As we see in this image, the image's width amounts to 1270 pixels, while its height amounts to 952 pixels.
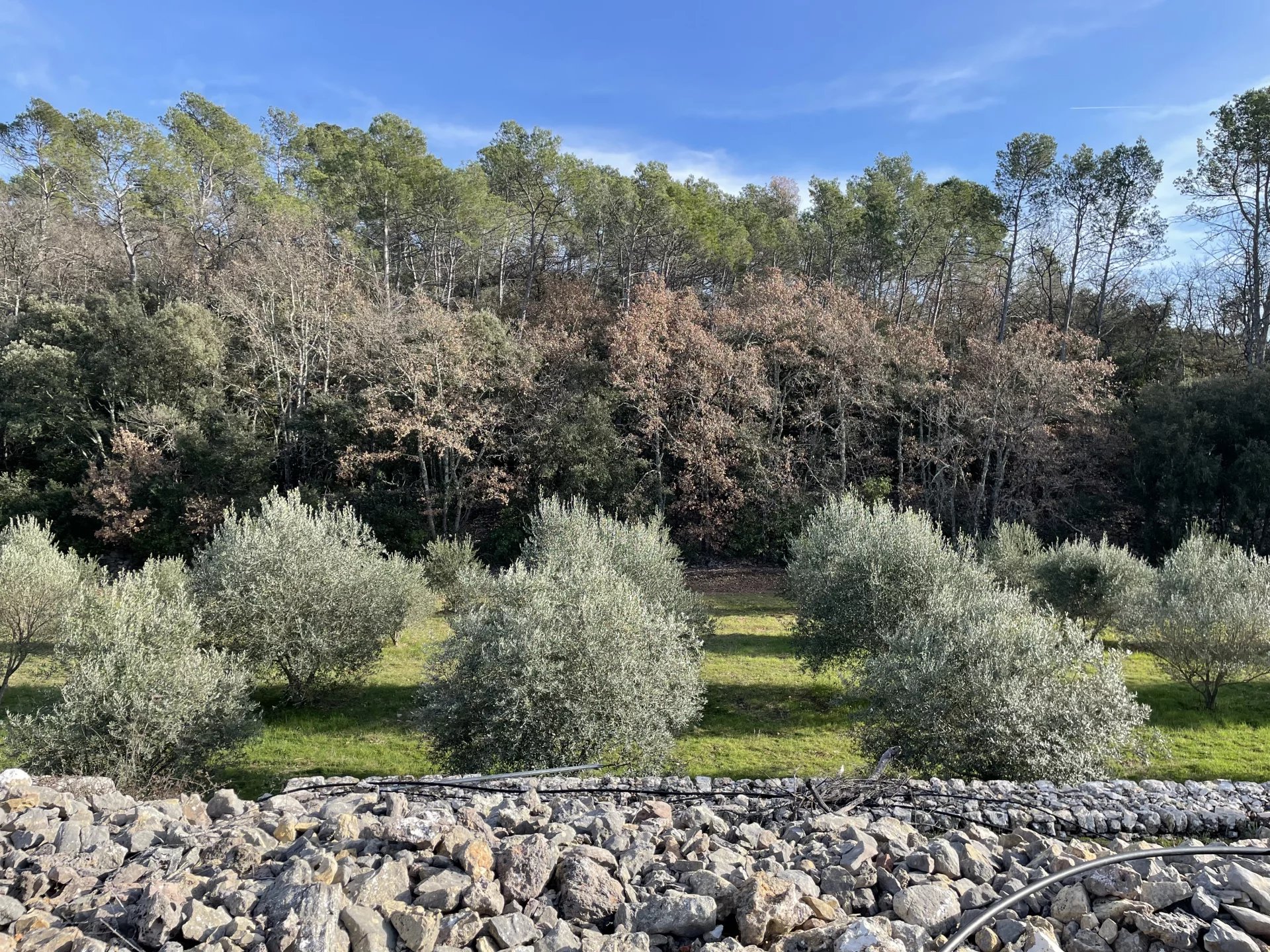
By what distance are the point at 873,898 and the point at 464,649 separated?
23.8 ft

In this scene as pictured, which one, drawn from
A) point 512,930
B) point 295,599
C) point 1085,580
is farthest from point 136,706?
point 1085,580

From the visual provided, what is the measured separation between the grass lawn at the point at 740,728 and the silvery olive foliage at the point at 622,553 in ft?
6.17

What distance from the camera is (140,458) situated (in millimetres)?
28750

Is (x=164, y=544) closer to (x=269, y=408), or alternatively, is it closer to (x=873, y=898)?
(x=269, y=408)

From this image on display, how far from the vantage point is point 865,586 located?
14.9 metres

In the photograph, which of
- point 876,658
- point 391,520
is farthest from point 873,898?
point 391,520

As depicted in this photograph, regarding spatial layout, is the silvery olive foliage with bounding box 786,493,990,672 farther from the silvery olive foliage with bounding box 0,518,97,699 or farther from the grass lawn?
the silvery olive foliage with bounding box 0,518,97,699

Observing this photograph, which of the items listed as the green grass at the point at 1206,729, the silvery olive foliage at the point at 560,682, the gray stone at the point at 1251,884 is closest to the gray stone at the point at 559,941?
the gray stone at the point at 1251,884

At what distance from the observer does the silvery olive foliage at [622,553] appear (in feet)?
52.3

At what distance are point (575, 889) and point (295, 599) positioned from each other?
11.4m

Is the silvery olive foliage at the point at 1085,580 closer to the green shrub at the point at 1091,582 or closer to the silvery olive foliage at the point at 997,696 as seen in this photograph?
the green shrub at the point at 1091,582

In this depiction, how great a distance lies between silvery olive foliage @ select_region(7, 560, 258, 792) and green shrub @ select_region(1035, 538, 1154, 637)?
1871cm

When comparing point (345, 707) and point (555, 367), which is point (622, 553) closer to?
point (345, 707)

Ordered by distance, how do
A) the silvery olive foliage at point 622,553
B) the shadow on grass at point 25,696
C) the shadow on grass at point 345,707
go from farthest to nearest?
the silvery olive foliage at point 622,553
the shadow on grass at point 25,696
the shadow on grass at point 345,707
